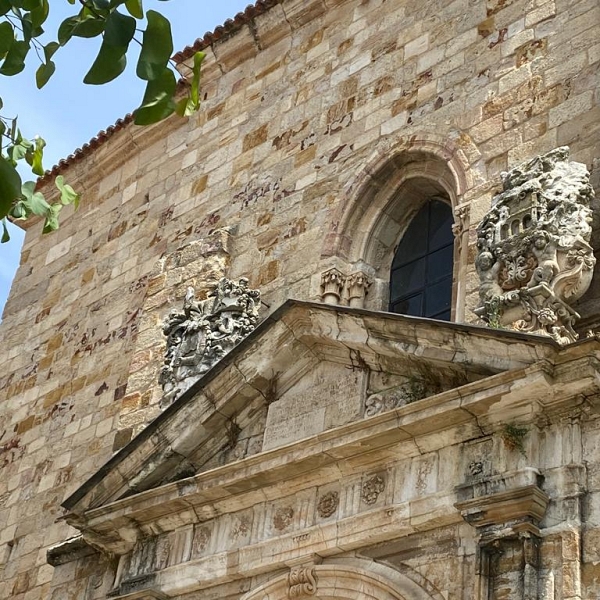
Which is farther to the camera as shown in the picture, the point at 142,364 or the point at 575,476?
the point at 142,364

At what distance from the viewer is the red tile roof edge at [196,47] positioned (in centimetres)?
1155

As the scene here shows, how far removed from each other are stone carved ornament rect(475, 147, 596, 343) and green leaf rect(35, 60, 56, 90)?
11.2 feet

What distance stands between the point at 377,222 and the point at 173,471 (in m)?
2.50

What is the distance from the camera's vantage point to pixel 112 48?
4.01 metres

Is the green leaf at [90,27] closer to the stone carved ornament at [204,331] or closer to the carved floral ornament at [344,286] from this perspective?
the stone carved ornament at [204,331]

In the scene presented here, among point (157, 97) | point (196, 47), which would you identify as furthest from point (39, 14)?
point (196, 47)

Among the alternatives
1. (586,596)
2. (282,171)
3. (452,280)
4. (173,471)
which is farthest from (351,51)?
(586,596)

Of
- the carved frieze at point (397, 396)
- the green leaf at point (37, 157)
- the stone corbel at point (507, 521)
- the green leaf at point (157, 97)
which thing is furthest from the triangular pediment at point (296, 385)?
the green leaf at point (157, 97)

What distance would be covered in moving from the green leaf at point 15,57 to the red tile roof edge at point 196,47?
6406 millimetres

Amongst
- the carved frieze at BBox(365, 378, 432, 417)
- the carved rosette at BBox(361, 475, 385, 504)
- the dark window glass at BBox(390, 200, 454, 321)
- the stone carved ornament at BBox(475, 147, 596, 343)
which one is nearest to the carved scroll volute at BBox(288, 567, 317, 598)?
the carved rosette at BBox(361, 475, 385, 504)

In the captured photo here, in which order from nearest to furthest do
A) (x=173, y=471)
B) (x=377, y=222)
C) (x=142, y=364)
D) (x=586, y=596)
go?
(x=586, y=596) < (x=173, y=471) < (x=377, y=222) < (x=142, y=364)

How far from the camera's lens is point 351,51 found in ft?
34.2

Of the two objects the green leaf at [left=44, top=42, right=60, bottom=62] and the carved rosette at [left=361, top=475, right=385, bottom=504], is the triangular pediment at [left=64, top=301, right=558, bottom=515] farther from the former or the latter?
the green leaf at [left=44, top=42, right=60, bottom=62]

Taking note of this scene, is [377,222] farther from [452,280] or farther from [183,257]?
[183,257]
